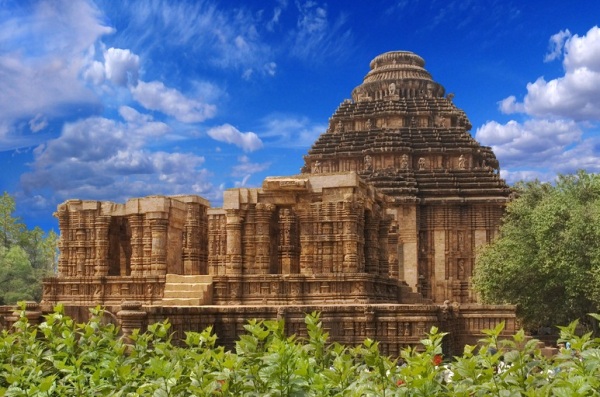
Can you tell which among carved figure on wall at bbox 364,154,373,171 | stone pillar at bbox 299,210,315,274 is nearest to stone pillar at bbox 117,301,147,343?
stone pillar at bbox 299,210,315,274

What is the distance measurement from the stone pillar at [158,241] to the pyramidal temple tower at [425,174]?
1510 cm

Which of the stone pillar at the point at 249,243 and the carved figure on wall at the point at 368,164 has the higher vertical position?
the carved figure on wall at the point at 368,164

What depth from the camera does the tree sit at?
28000mm

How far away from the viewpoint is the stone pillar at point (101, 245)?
85.7 feet

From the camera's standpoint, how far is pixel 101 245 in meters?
26.2

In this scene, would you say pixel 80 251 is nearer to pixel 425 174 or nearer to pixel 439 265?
pixel 439 265

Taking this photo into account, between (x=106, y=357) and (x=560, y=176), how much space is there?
31.0 m

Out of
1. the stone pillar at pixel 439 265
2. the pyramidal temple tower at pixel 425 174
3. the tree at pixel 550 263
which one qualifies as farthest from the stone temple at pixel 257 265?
the stone pillar at pixel 439 265

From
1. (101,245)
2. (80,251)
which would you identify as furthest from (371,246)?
(80,251)

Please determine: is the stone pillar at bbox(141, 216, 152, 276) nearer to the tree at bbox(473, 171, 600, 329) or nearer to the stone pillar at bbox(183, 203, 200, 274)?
the stone pillar at bbox(183, 203, 200, 274)

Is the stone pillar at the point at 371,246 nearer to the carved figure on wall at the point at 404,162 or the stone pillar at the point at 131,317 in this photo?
the stone pillar at the point at 131,317

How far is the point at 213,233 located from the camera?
88.4 ft

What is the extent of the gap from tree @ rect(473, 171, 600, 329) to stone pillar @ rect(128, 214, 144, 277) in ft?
50.3

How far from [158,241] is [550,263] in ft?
51.7
